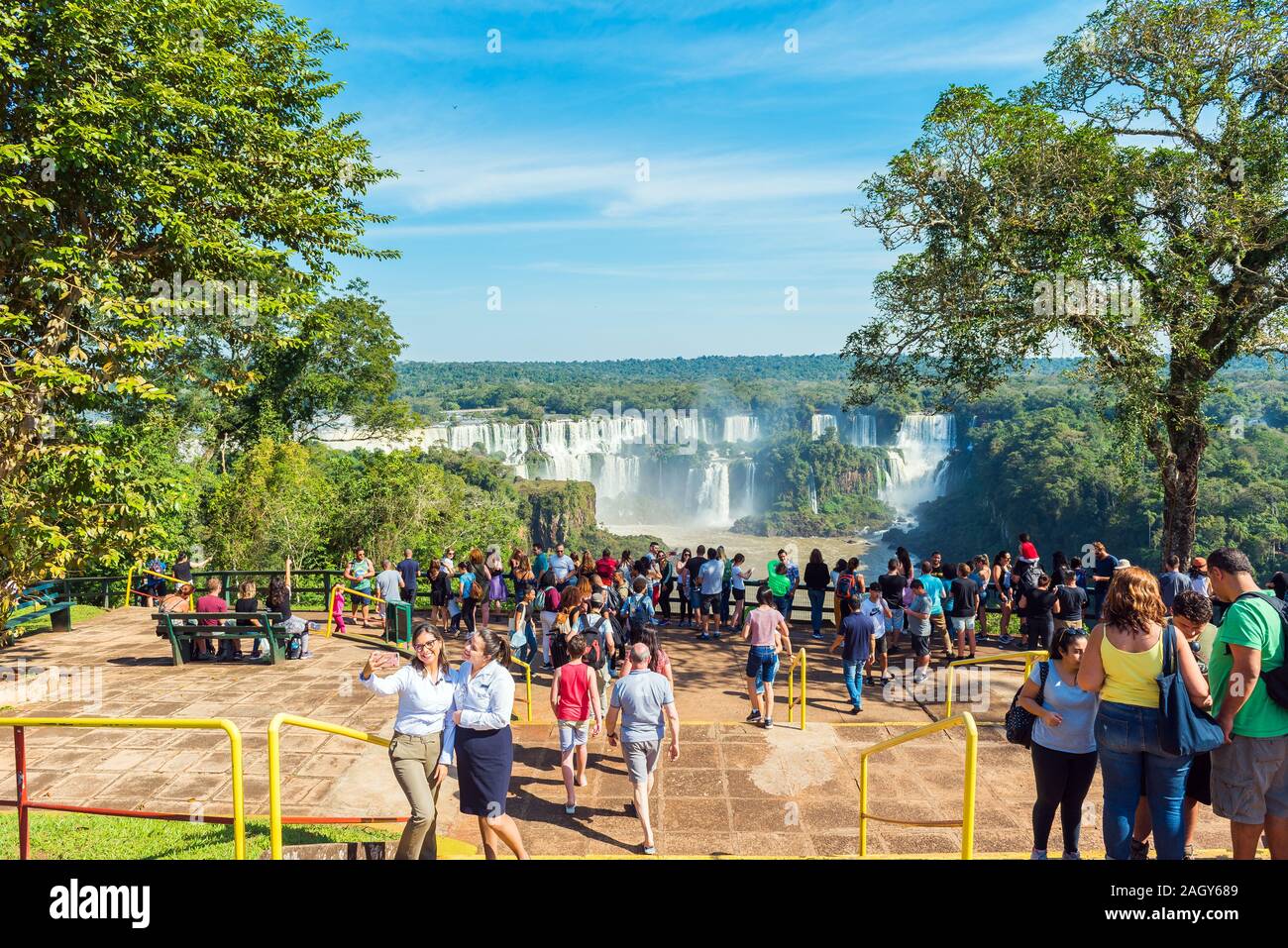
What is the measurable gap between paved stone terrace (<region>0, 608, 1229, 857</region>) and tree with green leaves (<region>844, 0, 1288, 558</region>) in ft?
20.2

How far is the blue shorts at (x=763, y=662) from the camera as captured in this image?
320 inches

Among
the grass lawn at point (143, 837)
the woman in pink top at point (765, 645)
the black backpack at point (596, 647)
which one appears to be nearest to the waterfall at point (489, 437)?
the black backpack at point (596, 647)

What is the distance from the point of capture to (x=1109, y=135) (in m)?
13.4

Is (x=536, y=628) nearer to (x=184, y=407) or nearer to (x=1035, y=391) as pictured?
(x=184, y=407)

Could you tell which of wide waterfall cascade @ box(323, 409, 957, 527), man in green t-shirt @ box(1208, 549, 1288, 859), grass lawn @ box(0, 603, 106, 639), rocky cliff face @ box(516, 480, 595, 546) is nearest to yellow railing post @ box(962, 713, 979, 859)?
man in green t-shirt @ box(1208, 549, 1288, 859)

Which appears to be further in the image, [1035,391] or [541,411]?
[541,411]

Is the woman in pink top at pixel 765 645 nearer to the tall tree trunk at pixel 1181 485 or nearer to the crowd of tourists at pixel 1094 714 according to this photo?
the crowd of tourists at pixel 1094 714

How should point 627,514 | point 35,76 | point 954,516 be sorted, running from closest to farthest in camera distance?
point 35,76
point 954,516
point 627,514

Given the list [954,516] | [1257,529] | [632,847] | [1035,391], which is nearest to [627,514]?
[954,516]

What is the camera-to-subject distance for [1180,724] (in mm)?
3957

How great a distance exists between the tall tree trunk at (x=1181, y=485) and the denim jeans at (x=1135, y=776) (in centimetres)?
1184

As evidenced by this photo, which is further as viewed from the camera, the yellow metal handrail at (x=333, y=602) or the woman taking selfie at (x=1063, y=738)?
the yellow metal handrail at (x=333, y=602)
